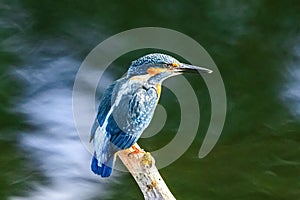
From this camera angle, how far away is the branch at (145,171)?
32.2 inches

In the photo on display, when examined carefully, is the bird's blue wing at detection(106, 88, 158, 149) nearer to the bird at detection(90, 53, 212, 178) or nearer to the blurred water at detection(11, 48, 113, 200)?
the bird at detection(90, 53, 212, 178)

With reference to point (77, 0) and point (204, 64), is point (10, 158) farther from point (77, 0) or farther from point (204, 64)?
point (77, 0)

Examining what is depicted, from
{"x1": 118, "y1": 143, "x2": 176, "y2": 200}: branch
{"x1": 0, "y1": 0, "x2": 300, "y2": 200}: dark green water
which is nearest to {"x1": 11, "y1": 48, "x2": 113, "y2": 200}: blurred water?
{"x1": 0, "y1": 0, "x2": 300, "y2": 200}: dark green water

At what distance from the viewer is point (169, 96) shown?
1.84 m

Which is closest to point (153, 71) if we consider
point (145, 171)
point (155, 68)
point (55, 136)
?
point (155, 68)

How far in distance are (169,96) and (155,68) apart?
104cm

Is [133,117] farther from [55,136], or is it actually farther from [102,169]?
[55,136]

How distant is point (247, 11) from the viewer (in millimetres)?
2207

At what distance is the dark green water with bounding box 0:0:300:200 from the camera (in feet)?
5.13

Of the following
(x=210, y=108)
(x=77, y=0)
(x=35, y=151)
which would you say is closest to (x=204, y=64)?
(x=210, y=108)

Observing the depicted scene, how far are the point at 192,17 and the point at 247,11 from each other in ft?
0.60

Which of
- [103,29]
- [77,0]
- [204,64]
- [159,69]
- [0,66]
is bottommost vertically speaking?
[159,69]

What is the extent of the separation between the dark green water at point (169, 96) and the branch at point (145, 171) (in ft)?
2.21

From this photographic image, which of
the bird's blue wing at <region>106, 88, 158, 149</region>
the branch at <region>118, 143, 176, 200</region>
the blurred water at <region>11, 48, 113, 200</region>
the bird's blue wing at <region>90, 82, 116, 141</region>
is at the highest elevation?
the blurred water at <region>11, 48, 113, 200</region>
